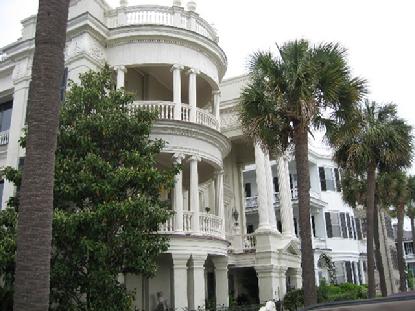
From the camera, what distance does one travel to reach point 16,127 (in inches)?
778

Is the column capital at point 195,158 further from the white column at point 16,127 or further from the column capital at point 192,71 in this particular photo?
the white column at point 16,127

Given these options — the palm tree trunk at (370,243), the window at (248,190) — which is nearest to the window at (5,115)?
the palm tree trunk at (370,243)

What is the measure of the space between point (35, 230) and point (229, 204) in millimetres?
20493

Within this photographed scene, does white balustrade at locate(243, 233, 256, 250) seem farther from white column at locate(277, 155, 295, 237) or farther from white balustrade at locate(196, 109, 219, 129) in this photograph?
white balustrade at locate(196, 109, 219, 129)

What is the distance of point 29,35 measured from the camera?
2052 centimetres

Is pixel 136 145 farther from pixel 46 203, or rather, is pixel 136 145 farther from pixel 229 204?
pixel 229 204

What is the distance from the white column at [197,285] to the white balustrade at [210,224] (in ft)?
3.98

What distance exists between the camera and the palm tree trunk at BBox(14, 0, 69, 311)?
710 centimetres

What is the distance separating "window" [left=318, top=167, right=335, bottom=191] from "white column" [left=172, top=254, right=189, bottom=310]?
3006cm

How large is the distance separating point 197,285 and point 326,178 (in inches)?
1187

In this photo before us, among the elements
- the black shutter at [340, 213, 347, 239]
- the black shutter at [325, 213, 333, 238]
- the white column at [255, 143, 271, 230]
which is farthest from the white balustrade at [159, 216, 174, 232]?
the black shutter at [340, 213, 347, 239]

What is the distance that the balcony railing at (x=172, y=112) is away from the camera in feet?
60.4

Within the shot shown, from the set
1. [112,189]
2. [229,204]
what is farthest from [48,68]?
[229,204]

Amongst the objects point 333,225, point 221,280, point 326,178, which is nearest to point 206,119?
point 221,280
